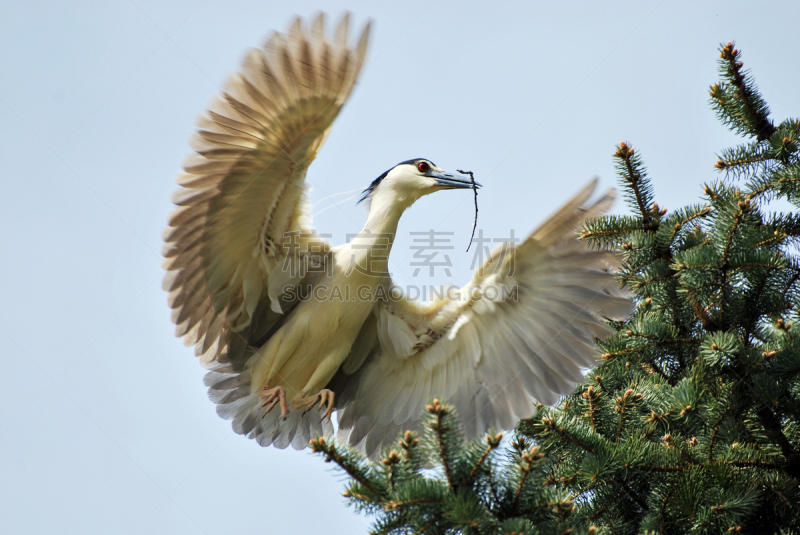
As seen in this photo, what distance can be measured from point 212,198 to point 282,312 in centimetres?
82

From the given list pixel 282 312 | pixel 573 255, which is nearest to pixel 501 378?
pixel 573 255

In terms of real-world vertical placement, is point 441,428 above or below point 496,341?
below

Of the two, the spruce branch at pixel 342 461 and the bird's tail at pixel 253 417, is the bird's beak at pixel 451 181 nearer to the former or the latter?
the bird's tail at pixel 253 417

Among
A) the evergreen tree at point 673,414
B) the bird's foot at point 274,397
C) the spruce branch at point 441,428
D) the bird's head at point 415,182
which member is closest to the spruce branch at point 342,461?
the evergreen tree at point 673,414

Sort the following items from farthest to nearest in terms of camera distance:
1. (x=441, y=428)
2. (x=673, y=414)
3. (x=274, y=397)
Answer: (x=274, y=397) < (x=673, y=414) < (x=441, y=428)

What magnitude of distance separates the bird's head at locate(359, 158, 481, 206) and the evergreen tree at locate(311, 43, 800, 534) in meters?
1.23

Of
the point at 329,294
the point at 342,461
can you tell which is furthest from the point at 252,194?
the point at 342,461

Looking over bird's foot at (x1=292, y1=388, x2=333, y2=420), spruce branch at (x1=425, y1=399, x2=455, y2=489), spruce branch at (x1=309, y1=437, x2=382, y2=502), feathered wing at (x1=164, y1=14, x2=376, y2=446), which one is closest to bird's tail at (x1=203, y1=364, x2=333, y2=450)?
feathered wing at (x1=164, y1=14, x2=376, y2=446)

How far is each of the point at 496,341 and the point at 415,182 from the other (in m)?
1.08

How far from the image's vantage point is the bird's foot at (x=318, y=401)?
3771mm

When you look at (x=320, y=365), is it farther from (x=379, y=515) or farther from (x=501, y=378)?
(x=379, y=515)

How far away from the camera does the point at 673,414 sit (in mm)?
2656

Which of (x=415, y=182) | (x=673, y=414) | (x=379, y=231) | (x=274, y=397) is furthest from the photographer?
(x=415, y=182)

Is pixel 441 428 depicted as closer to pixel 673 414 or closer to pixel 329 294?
pixel 673 414
